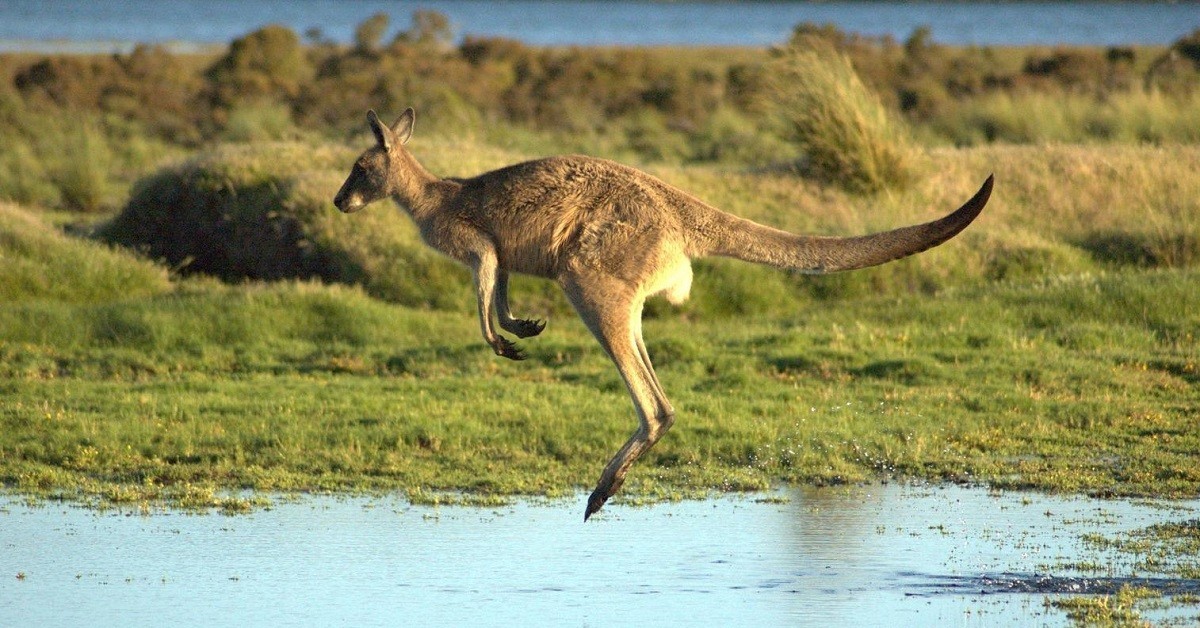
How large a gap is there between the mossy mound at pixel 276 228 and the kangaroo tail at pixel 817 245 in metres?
7.89

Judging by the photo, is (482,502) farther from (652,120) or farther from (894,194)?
(652,120)

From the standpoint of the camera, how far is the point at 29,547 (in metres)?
7.79

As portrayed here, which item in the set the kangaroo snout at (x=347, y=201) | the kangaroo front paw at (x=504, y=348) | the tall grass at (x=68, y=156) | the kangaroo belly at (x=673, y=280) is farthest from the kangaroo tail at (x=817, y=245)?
the tall grass at (x=68, y=156)

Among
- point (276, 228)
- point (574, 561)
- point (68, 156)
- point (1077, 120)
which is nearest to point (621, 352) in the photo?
point (574, 561)

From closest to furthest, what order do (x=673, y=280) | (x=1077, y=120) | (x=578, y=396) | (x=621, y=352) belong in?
1. (x=621, y=352)
2. (x=673, y=280)
3. (x=578, y=396)
4. (x=1077, y=120)

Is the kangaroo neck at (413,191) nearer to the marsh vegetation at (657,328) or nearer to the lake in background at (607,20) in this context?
the marsh vegetation at (657,328)

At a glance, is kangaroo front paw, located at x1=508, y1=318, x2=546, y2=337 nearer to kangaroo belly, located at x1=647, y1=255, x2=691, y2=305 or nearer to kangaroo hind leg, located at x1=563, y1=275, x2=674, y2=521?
kangaroo hind leg, located at x1=563, y1=275, x2=674, y2=521

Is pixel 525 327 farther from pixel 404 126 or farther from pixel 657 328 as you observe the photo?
pixel 657 328

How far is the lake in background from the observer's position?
286 ft

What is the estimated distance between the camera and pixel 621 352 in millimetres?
7531

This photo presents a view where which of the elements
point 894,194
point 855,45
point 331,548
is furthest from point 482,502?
point 855,45

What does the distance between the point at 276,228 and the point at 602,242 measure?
31.6 ft

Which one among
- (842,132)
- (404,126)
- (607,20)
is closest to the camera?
(404,126)

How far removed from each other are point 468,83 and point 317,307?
21.6m
